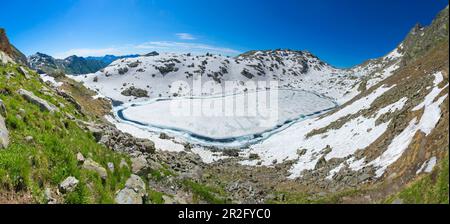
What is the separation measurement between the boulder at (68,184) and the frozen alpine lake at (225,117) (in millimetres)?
44797

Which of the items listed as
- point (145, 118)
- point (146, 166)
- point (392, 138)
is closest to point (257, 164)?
point (392, 138)

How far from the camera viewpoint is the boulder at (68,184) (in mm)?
11750

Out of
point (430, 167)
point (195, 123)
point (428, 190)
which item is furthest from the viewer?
point (195, 123)

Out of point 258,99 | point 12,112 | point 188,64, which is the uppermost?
point 188,64

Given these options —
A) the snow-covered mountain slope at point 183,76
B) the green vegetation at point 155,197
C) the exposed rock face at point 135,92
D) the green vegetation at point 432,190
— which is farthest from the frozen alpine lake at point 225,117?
the green vegetation at point 432,190

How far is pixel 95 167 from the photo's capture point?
14.8m

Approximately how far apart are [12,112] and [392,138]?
89.0 feet

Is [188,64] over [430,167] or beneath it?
over

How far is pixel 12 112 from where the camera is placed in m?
15.4

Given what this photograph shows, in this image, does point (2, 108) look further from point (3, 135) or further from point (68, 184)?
point (68, 184)

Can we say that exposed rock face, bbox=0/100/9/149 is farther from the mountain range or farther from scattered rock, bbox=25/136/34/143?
scattered rock, bbox=25/136/34/143

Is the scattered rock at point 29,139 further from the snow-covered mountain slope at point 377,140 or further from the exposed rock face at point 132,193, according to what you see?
the snow-covered mountain slope at point 377,140
